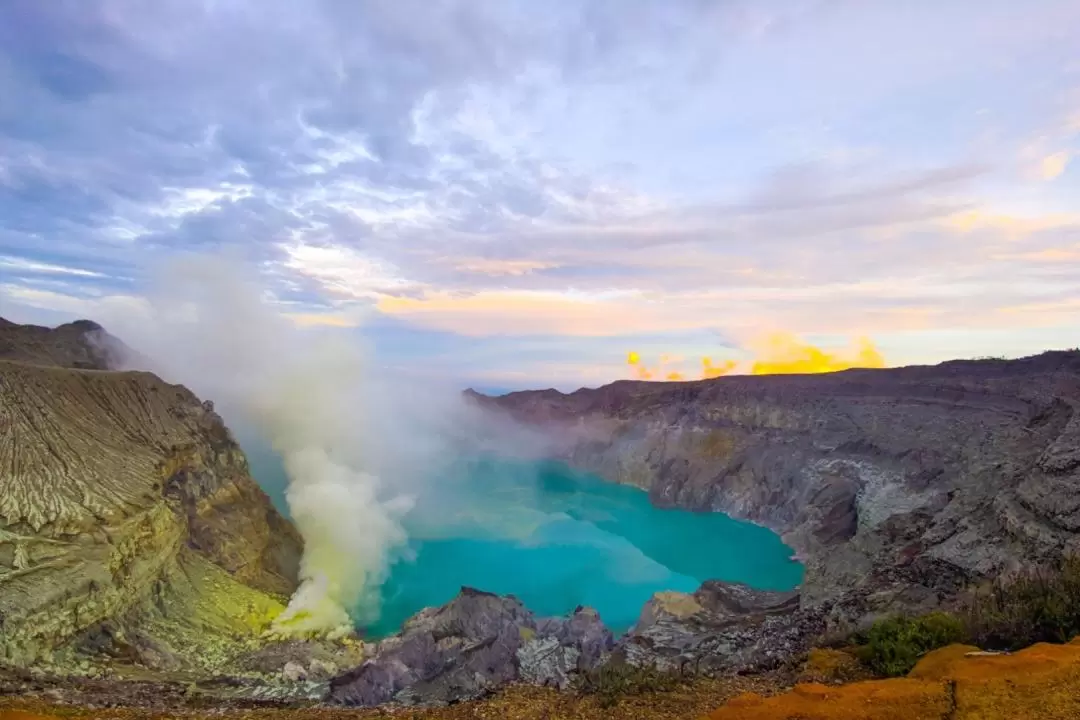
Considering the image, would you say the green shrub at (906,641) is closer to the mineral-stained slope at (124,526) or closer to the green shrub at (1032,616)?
the green shrub at (1032,616)

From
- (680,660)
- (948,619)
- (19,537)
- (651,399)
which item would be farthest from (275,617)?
(651,399)

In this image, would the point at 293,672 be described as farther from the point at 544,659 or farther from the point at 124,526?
the point at 544,659

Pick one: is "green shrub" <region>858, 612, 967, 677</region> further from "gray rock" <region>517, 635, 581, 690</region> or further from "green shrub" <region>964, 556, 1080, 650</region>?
"gray rock" <region>517, 635, 581, 690</region>

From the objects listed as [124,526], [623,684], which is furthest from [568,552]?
[623,684]

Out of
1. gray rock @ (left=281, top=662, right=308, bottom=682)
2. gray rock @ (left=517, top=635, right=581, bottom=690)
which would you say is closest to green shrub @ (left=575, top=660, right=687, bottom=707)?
gray rock @ (left=517, top=635, right=581, bottom=690)

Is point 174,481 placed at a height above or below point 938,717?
below

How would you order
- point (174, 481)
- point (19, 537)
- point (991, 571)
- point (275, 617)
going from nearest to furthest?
point (991, 571)
point (19, 537)
point (275, 617)
point (174, 481)

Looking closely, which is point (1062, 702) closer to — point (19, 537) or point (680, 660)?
point (680, 660)

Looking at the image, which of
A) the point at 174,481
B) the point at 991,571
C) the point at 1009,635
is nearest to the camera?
the point at 1009,635
